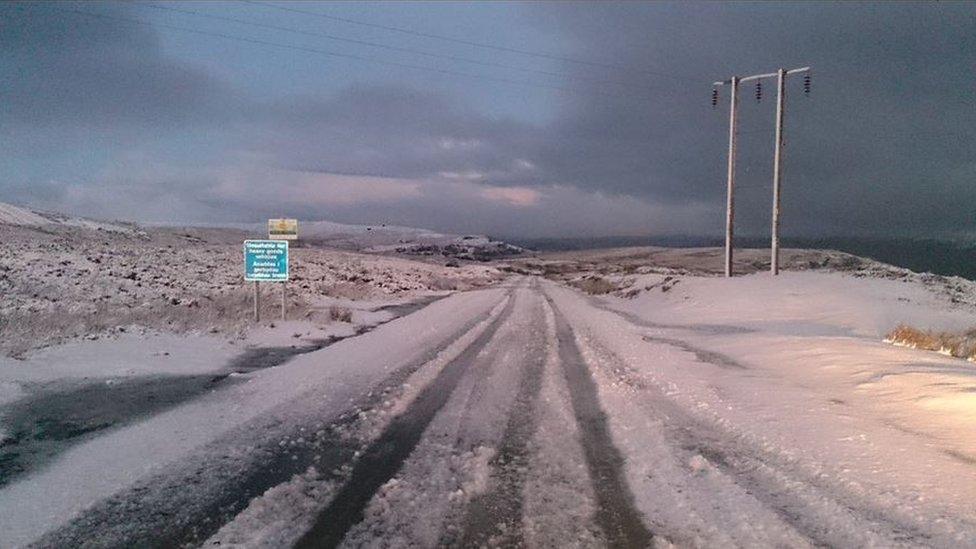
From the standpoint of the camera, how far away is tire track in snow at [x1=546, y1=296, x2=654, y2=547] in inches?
202

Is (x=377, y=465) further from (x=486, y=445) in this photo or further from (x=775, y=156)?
(x=775, y=156)

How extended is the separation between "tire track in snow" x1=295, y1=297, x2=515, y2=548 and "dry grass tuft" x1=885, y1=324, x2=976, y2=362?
11553 mm

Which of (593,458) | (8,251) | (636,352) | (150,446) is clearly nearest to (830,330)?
(636,352)

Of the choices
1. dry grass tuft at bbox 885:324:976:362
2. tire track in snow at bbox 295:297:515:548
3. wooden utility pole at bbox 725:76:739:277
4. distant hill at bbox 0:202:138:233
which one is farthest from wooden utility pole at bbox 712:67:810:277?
distant hill at bbox 0:202:138:233

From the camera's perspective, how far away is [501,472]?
21.7 ft

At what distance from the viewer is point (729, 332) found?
21500mm

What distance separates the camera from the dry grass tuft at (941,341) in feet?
50.1

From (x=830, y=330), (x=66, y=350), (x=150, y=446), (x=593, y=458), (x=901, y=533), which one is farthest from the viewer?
(x=830, y=330)

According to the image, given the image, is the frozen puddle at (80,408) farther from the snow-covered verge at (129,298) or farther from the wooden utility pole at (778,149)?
the wooden utility pole at (778,149)

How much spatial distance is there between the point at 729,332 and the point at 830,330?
3.11 meters

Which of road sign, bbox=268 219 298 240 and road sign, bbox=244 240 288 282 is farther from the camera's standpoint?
road sign, bbox=268 219 298 240

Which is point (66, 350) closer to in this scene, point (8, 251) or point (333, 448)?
point (333, 448)

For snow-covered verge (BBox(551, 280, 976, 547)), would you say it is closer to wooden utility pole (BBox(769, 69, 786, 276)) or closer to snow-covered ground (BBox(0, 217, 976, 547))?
snow-covered ground (BBox(0, 217, 976, 547))

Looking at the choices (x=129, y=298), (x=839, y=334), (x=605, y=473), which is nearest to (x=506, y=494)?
(x=605, y=473)
